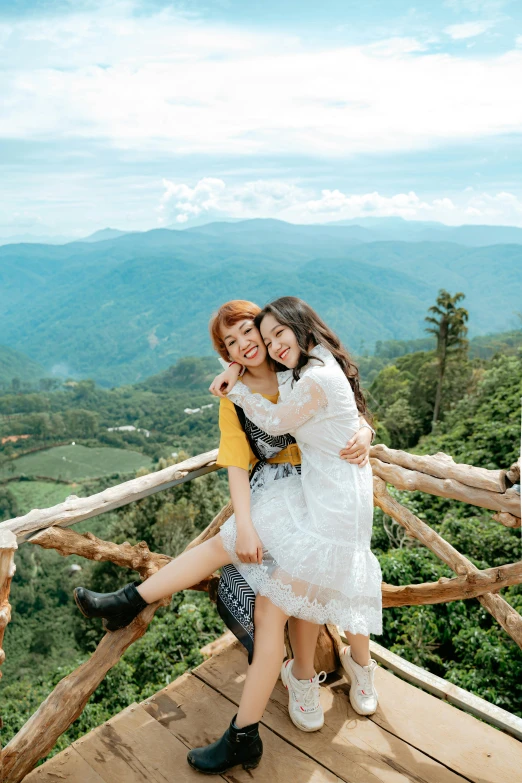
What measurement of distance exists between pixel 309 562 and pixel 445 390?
23.7m

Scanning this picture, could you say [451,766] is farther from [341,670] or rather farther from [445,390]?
[445,390]

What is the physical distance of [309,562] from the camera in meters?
1.77

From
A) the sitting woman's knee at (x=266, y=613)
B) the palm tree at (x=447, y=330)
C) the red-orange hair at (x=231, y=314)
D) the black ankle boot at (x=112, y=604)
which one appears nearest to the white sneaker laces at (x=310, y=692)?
the sitting woman's knee at (x=266, y=613)

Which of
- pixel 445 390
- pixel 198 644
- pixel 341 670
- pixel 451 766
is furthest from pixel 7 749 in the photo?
pixel 445 390

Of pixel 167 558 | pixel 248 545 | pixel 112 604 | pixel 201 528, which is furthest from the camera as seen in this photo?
pixel 201 528

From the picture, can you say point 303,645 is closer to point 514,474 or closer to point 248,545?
point 248,545

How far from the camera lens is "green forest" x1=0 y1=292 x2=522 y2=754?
4355mm

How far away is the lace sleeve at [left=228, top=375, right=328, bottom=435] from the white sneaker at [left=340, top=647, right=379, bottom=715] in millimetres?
884

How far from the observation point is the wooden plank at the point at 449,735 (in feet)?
6.09

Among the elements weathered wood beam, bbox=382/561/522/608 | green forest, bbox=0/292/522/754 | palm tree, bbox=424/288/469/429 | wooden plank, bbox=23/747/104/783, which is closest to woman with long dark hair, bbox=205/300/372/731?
weathered wood beam, bbox=382/561/522/608

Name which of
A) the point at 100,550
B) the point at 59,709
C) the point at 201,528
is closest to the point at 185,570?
the point at 100,550

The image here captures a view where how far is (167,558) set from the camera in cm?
229

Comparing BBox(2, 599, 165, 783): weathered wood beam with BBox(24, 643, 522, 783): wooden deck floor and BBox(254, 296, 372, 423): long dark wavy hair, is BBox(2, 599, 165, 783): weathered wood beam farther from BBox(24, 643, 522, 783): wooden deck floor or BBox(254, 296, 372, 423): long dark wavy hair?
BBox(254, 296, 372, 423): long dark wavy hair

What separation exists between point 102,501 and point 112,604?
328 millimetres
